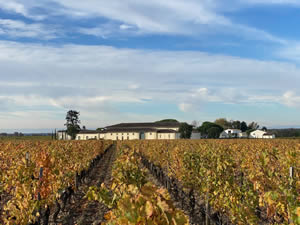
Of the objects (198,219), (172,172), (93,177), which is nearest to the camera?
(198,219)

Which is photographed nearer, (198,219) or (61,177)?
(198,219)

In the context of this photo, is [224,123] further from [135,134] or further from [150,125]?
[135,134]

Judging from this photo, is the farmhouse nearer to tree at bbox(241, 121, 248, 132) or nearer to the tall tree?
the tall tree

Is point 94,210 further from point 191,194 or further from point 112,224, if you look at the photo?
point 112,224

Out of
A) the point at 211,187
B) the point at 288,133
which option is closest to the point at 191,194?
the point at 211,187

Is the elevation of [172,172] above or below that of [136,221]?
below

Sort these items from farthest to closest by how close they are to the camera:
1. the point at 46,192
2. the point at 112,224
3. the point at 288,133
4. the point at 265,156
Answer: the point at 288,133, the point at 46,192, the point at 265,156, the point at 112,224

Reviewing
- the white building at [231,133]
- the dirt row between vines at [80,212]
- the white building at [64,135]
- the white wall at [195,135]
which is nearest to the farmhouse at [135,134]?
the white building at [64,135]

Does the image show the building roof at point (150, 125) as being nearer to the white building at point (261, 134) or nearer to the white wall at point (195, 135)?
the white wall at point (195, 135)

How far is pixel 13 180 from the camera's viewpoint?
7117 mm

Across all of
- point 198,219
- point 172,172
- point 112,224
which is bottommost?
point 198,219

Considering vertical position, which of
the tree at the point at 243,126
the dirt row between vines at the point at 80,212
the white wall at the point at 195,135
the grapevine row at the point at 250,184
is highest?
the tree at the point at 243,126

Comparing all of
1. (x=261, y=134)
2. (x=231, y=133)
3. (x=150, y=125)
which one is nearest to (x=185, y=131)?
(x=150, y=125)

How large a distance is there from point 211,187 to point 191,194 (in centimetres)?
174
